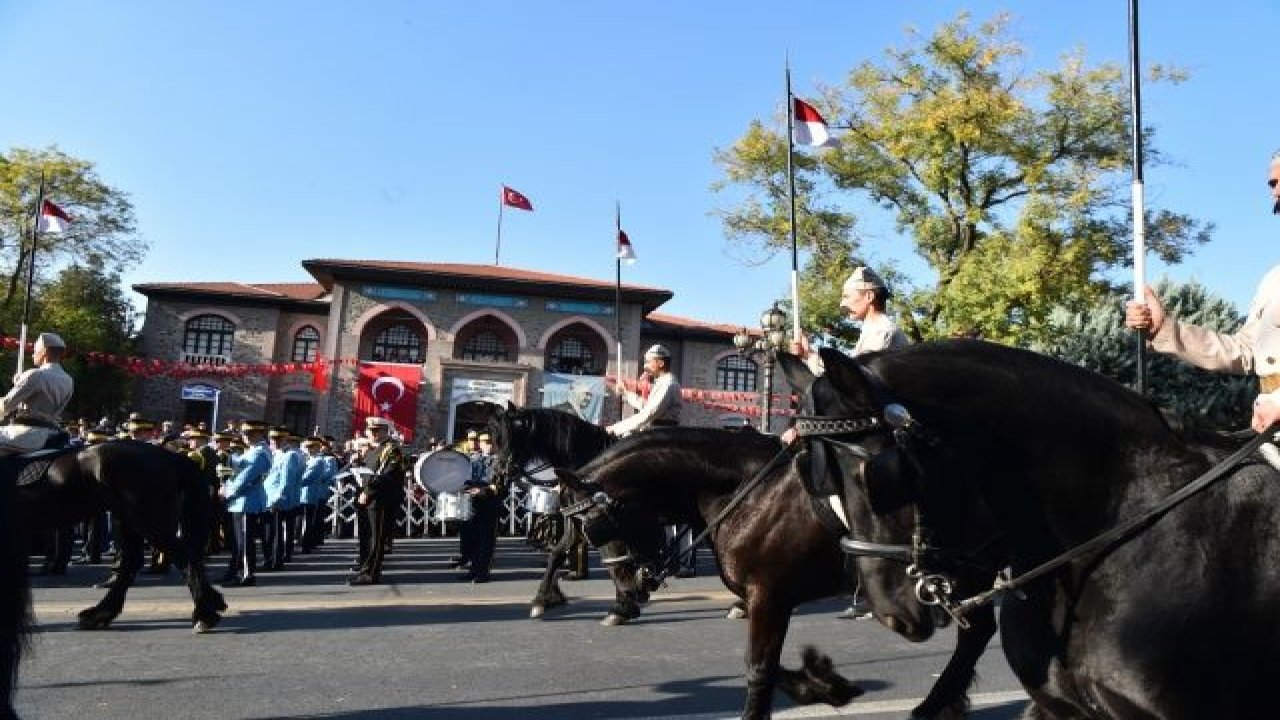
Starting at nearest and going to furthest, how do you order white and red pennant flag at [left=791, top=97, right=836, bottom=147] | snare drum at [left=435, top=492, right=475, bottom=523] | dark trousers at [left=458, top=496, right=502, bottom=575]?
white and red pennant flag at [left=791, top=97, right=836, bottom=147] < dark trousers at [left=458, top=496, right=502, bottom=575] < snare drum at [left=435, top=492, right=475, bottom=523]

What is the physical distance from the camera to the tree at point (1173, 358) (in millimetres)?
17844

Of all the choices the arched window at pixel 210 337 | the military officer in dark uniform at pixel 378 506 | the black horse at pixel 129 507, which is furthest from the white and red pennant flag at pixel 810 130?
the arched window at pixel 210 337

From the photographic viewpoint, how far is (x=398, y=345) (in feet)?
121

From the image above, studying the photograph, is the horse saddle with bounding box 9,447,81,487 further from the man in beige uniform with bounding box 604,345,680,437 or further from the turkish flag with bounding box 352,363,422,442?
the turkish flag with bounding box 352,363,422,442

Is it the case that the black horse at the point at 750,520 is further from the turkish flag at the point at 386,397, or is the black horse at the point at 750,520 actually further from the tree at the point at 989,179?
the turkish flag at the point at 386,397

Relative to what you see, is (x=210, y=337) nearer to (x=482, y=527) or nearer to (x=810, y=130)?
(x=482, y=527)

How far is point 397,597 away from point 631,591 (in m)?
5.20

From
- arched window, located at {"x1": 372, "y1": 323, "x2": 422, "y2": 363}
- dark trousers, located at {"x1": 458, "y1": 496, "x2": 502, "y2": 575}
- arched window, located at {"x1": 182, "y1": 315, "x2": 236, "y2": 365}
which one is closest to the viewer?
dark trousers, located at {"x1": 458, "y1": 496, "x2": 502, "y2": 575}

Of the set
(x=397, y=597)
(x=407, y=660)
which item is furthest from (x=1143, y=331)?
(x=397, y=597)

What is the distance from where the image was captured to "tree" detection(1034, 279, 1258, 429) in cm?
1784

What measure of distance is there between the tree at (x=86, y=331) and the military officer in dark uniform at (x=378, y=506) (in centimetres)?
2505

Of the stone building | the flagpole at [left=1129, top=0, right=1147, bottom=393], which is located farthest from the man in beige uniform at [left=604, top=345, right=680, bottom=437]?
the stone building

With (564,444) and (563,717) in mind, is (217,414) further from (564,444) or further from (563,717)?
(563,717)

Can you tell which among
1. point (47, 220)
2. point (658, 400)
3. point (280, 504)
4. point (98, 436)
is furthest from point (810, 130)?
point (47, 220)
